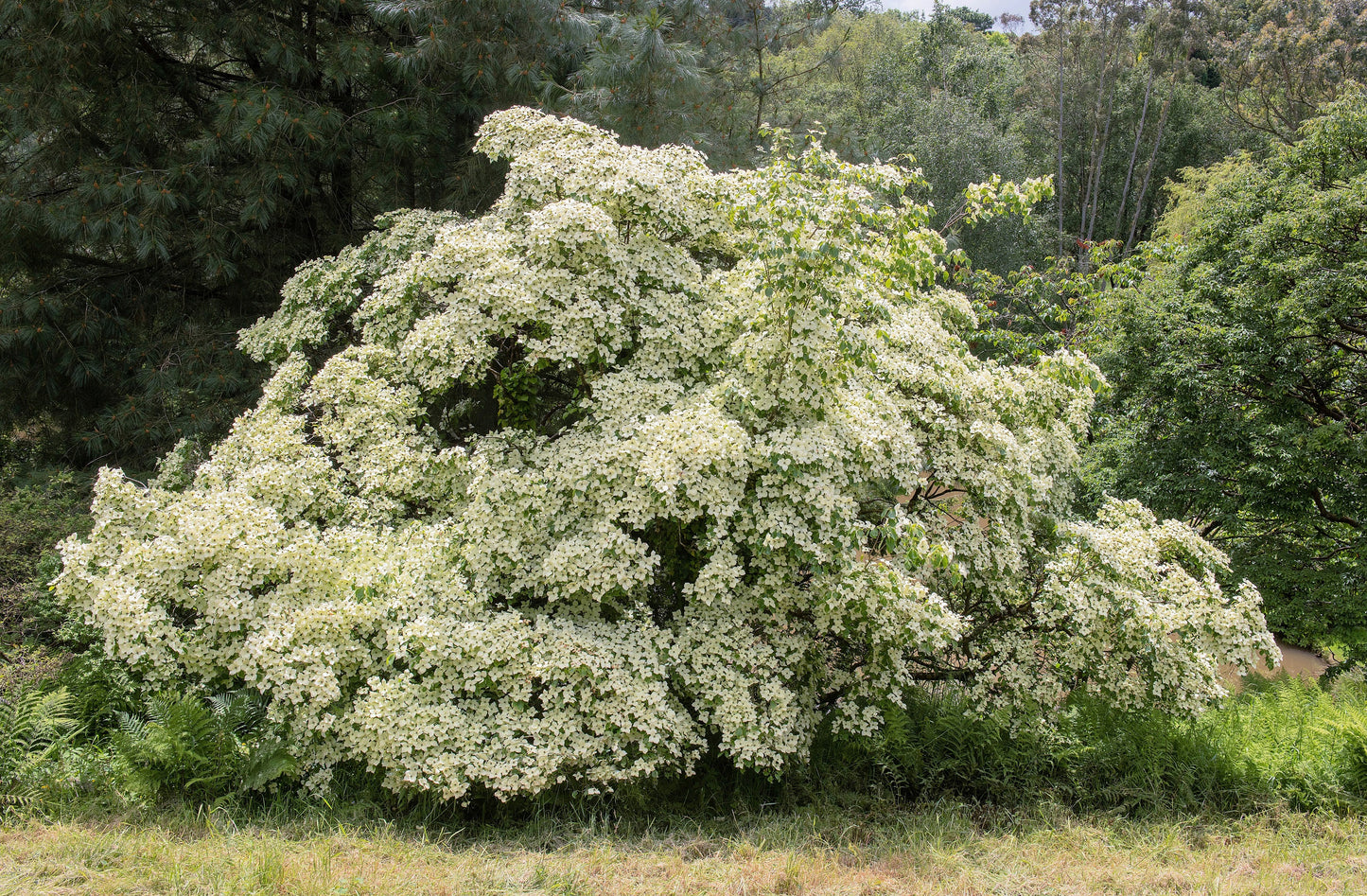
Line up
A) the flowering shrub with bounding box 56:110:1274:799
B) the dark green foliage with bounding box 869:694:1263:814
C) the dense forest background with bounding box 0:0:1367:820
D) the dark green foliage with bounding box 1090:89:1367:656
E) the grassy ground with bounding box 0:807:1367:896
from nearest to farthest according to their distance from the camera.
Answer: the grassy ground with bounding box 0:807:1367:896 → the flowering shrub with bounding box 56:110:1274:799 → the dark green foliage with bounding box 869:694:1263:814 → the dark green foliage with bounding box 1090:89:1367:656 → the dense forest background with bounding box 0:0:1367:820

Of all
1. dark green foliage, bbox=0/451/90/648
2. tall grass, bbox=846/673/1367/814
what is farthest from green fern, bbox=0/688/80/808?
tall grass, bbox=846/673/1367/814

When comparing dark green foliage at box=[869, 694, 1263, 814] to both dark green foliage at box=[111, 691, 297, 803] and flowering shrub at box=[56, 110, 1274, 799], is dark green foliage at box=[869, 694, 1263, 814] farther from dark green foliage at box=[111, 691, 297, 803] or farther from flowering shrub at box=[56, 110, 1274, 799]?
dark green foliage at box=[111, 691, 297, 803]

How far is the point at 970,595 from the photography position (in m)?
6.20

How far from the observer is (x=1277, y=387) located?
308 inches

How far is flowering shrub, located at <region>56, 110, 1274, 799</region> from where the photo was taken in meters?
4.86

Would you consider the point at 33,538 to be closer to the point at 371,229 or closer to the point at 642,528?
the point at 371,229

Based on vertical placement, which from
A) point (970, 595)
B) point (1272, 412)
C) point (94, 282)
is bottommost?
point (970, 595)

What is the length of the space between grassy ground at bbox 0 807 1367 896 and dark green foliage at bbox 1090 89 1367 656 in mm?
3402

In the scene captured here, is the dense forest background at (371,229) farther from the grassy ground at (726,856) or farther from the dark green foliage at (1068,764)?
the dark green foliage at (1068,764)

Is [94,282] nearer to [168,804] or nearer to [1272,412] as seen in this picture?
[168,804]

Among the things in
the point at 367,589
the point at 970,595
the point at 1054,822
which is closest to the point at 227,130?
the point at 367,589

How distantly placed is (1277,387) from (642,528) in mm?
6639

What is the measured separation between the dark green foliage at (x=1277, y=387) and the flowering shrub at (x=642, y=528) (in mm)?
2618

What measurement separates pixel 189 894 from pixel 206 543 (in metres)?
2.04
